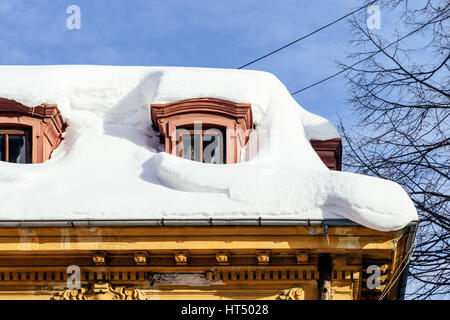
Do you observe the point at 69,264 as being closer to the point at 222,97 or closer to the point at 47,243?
the point at 47,243

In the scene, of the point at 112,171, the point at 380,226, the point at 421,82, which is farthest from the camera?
the point at 421,82

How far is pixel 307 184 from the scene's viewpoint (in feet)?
48.2

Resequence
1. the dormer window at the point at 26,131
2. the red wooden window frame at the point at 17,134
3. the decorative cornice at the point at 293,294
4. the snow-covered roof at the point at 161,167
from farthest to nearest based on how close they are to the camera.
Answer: the red wooden window frame at the point at 17,134
the dormer window at the point at 26,131
the decorative cornice at the point at 293,294
the snow-covered roof at the point at 161,167

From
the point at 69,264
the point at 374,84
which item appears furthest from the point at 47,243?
the point at 374,84

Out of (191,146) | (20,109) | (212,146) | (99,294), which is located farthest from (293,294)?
(20,109)

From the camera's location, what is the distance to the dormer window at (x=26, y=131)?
16.3 m

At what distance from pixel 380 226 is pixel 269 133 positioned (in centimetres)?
292

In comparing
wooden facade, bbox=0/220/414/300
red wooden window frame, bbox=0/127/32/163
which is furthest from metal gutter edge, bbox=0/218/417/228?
red wooden window frame, bbox=0/127/32/163

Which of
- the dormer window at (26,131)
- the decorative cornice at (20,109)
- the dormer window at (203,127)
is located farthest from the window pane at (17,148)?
the dormer window at (203,127)

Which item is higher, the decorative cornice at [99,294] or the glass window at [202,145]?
the glass window at [202,145]

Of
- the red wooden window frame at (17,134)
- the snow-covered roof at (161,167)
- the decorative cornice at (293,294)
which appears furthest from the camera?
the red wooden window frame at (17,134)

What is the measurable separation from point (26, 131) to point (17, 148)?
0.26m

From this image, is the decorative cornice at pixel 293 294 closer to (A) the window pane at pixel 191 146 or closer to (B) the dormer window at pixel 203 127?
(B) the dormer window at pixel 203 127

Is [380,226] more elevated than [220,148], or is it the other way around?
[220,148]
